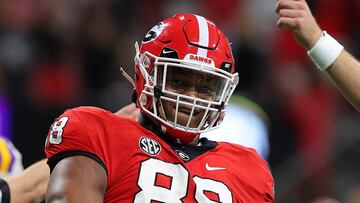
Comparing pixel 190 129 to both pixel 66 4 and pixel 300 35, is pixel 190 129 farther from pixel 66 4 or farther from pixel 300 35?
Result: pixel 66 4

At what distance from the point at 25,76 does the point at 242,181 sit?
4380mm

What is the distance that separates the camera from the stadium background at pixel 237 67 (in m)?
6.96

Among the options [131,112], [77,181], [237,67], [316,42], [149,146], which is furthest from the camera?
[237,67]

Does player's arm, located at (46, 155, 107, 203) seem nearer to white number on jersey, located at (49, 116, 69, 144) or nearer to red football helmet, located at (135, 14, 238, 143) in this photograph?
white number on jersey, located at (49, 116, 69, 144)

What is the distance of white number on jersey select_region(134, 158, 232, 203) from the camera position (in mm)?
3111

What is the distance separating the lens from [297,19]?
129 inches

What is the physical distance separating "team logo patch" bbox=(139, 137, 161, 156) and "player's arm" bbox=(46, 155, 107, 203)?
8.7 inches

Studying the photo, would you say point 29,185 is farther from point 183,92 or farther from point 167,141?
point 183,92

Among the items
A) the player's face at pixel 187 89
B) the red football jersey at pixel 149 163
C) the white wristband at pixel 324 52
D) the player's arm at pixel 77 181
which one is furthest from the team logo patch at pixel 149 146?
the white wristband at pixel 324 52

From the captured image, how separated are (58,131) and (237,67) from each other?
454 cm

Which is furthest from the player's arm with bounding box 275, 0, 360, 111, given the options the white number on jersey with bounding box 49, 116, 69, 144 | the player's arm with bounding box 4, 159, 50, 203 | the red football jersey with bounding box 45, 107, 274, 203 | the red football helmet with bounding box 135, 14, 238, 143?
the player's arm with bounding box 4, 159, 50, 203

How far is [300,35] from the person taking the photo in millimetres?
3330

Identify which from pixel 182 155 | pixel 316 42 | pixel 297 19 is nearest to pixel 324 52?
pixel 316 42

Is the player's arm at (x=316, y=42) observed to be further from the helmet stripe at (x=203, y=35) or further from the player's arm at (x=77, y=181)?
the player's arm at (x=77, y=181)
